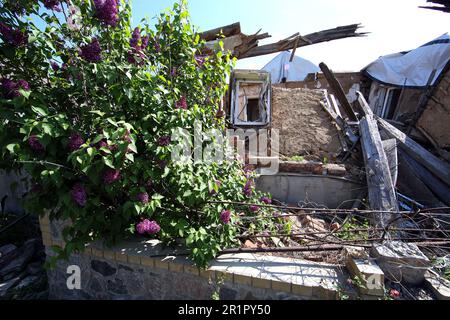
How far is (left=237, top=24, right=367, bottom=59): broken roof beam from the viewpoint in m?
4.35

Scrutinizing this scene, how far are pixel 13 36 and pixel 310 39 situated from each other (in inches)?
174

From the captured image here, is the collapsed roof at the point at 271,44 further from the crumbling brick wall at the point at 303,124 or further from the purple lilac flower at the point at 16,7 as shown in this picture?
the purple lilac flower at the point at 16,7

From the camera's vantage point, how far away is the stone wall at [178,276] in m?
1.81

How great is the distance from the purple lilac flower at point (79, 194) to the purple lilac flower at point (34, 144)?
1.09 feet

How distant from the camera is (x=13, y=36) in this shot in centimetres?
154

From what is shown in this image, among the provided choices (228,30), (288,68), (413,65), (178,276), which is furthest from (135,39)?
(288,68)

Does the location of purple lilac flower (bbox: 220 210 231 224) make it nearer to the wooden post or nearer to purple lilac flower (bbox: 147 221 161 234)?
purple lilac flower (bbox: 147 221 161 234)

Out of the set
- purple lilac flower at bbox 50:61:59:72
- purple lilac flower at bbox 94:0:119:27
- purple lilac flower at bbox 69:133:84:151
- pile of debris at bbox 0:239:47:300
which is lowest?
pile of debris at bbox 0:239:47:300

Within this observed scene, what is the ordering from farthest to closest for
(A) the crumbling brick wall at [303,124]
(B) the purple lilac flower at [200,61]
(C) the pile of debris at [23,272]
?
(A) the crumbling brick wall at [303,124] → (C) the pile of debris at [23,272] → (B) the purple lilac flower at [200,61]

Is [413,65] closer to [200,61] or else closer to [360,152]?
[360,152]

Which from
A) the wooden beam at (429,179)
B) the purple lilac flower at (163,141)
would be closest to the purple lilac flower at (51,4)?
the purple lilac flower at (163,141)

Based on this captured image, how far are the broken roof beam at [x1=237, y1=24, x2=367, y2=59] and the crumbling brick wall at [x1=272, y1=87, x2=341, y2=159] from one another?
7.15 feet

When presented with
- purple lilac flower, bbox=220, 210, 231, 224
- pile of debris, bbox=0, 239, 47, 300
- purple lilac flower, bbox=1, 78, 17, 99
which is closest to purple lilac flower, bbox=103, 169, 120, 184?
purple lilac flower, bbox=1, 78, 17, 99

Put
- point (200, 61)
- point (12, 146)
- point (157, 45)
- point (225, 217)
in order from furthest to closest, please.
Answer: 1. point (200, 61)
2. point (157, 45)
3. point (225, 217)
4. point (12, 146)
